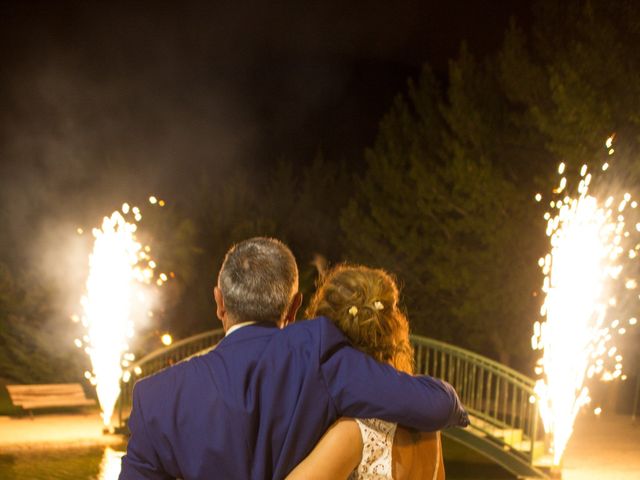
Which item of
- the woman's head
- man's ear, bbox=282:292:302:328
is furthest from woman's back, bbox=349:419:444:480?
man's ear, bbox=282:292:302:328

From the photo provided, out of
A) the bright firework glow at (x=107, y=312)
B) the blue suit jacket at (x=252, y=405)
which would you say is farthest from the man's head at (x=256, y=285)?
the bright firework glow at (x=107, y=312)

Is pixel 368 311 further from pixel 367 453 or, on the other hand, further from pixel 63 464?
pixel 63 464

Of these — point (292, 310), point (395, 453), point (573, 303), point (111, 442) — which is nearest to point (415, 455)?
point (395, 453)

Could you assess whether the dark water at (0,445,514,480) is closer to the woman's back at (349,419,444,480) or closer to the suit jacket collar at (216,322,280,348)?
the woman's back at (349,419,444,480)

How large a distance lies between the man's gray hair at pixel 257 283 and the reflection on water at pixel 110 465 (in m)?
8.74

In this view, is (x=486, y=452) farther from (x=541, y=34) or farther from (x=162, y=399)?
(x=162, y=399)

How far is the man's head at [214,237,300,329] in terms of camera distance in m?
2.38

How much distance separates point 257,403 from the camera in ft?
7.26

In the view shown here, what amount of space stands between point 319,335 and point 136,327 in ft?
55.0

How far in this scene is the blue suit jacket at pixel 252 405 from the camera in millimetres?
2197

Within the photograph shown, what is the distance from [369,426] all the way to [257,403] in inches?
11.5

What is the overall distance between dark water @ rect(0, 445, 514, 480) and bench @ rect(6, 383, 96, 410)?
2.59m

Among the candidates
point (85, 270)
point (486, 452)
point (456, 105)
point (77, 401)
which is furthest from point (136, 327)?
point (486, 452)

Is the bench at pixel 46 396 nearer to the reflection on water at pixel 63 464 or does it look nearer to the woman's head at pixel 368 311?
the reflection on water at pixel 63 464
